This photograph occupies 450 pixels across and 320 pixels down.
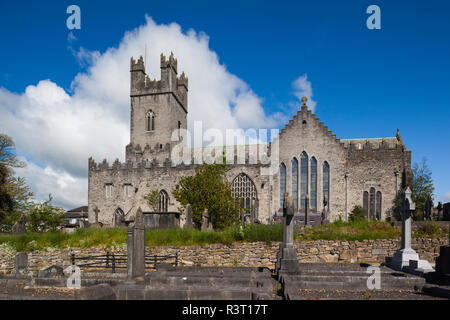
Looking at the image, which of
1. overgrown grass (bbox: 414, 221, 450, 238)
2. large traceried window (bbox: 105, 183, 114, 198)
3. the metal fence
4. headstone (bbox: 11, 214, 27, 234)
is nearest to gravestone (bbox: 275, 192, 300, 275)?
the metal fence

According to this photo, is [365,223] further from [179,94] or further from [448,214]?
[179,94]

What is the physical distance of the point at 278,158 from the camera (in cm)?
3359

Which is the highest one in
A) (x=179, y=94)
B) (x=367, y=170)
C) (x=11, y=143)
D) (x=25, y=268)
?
(x=179, y=94)

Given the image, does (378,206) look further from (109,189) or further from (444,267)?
(109,189)

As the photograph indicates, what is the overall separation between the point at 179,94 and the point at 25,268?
37.4 metres

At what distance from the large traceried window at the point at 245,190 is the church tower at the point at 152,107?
1284cm

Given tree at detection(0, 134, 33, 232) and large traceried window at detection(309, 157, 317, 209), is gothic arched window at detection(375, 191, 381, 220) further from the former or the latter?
tree at detection(0, 134, 33, 232)

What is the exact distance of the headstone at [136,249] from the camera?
9234 millimetres

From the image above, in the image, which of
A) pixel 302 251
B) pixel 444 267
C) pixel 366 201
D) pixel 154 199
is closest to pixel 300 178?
pixel 366 201

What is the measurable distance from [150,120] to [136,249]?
3789cm

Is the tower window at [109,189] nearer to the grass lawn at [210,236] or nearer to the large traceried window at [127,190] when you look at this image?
the large traceried window at [127,190]

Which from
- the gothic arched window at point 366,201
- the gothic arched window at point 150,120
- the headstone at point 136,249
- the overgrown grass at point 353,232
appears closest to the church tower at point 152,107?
the gothic arched window at point 150,120

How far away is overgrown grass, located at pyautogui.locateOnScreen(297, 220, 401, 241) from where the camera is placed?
690 inches
